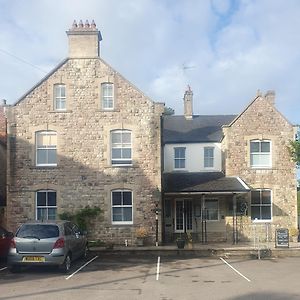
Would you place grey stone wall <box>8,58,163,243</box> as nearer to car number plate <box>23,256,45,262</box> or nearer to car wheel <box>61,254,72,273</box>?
car wheel <box>61,254,72,273</box>

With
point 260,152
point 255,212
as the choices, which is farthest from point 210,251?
point 260,152

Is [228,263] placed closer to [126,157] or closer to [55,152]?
[126,157]

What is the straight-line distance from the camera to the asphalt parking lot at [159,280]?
39.9 ft

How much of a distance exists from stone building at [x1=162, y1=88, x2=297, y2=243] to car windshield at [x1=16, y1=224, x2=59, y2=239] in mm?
10845

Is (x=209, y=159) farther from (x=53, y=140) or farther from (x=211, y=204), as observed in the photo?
(x=53, y=140)

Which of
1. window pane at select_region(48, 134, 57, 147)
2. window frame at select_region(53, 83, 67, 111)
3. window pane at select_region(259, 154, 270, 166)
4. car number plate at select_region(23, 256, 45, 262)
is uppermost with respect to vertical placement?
window frame at select_region(53, 83, 67, 111)

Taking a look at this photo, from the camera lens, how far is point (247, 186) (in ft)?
86.5

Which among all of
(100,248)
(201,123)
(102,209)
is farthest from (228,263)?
(201,123)

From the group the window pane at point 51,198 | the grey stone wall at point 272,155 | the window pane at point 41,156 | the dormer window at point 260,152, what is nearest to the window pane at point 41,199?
the window pane at point 51,198

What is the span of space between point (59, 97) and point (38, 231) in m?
11.1

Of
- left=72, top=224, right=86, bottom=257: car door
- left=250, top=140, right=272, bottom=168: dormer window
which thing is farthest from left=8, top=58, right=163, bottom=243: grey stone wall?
left=250, top=140, right=272, bottom=168: dormer window

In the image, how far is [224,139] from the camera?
28.7 m

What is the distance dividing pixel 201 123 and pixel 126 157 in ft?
29.8

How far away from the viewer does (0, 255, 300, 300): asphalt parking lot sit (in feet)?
39.9
